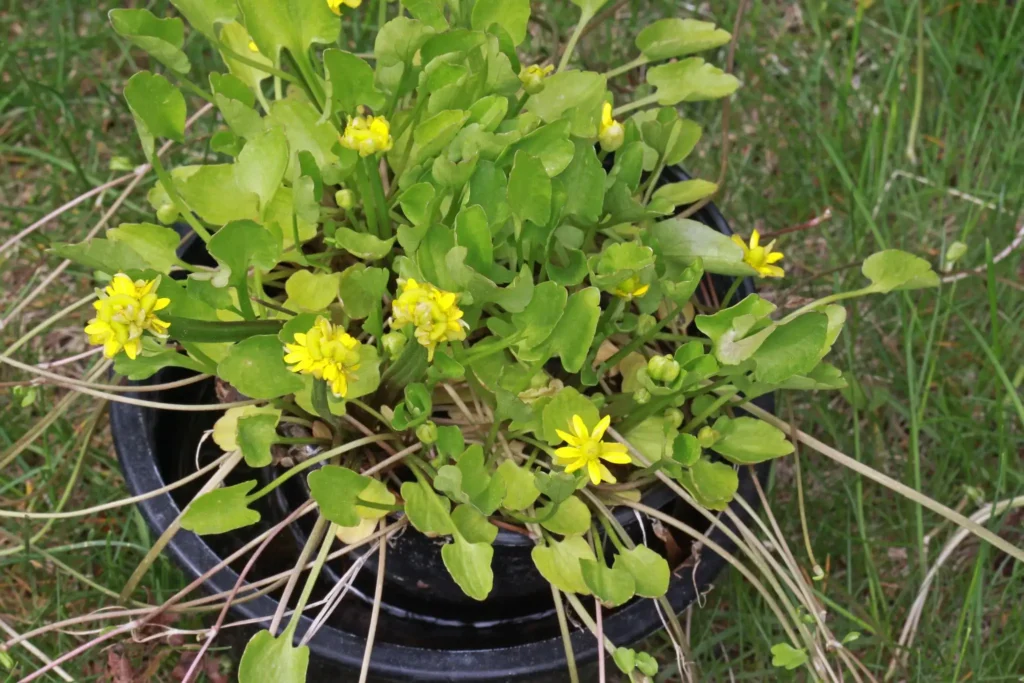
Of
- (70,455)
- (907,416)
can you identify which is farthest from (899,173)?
(70,455)

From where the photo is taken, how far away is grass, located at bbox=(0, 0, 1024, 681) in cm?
84

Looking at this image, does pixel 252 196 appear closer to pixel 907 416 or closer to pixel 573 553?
pixel 573 553

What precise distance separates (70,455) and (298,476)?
27 cm

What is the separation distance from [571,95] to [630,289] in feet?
0.50

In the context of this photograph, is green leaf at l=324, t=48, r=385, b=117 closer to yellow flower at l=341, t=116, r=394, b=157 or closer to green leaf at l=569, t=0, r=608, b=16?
yellow flower at l=341, t=116, r=394, b=157

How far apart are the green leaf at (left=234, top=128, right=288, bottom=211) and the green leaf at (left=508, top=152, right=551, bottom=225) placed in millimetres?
150

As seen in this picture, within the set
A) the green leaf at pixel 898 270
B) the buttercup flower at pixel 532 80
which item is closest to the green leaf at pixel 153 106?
the buttercup flower at pixel 532 80

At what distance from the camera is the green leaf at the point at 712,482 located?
1.89ft

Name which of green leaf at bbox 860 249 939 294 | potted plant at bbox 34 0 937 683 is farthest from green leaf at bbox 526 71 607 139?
green leaf at bbox 860 249 939 294

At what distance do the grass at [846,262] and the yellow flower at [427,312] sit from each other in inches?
16.1

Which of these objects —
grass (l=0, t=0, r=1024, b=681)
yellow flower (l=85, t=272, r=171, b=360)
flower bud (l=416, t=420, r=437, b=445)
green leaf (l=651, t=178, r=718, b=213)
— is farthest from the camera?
grass (l=0, t=0, r=1024, b=681)

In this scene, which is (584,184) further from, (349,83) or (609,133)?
(349,83)

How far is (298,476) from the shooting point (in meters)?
0.69

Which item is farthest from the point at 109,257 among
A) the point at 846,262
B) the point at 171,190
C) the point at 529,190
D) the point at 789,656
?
the point at 846,262
